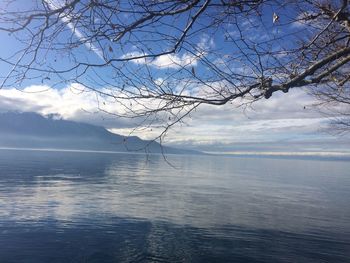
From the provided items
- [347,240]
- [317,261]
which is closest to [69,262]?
[317,261]

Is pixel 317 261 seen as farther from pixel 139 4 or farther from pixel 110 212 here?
pixel 139 4

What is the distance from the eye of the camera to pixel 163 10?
4.92 metres

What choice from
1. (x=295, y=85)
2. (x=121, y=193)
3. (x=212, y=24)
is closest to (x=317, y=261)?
(x=295, y=85)

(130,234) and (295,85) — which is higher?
(295,85)

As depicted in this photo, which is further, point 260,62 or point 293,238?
point 293,238

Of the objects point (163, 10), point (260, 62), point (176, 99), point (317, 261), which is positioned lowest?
point (317, 261)

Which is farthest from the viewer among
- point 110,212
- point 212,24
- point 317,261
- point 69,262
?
point 110,212

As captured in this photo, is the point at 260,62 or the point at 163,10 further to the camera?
the point at 260,62

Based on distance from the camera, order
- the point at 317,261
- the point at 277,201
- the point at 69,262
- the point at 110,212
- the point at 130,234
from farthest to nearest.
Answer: the point at 277,201 < the point at 110,212 < the point at 130,234 < the point at 317,261 < the point at 69,262

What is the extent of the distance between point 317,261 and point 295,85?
18134 mm

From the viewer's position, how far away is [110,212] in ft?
107

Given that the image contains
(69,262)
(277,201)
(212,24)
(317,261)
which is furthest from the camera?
(277,201)

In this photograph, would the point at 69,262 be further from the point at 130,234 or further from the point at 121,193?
the point at 121,193

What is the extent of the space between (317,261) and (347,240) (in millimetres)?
→ 6500
